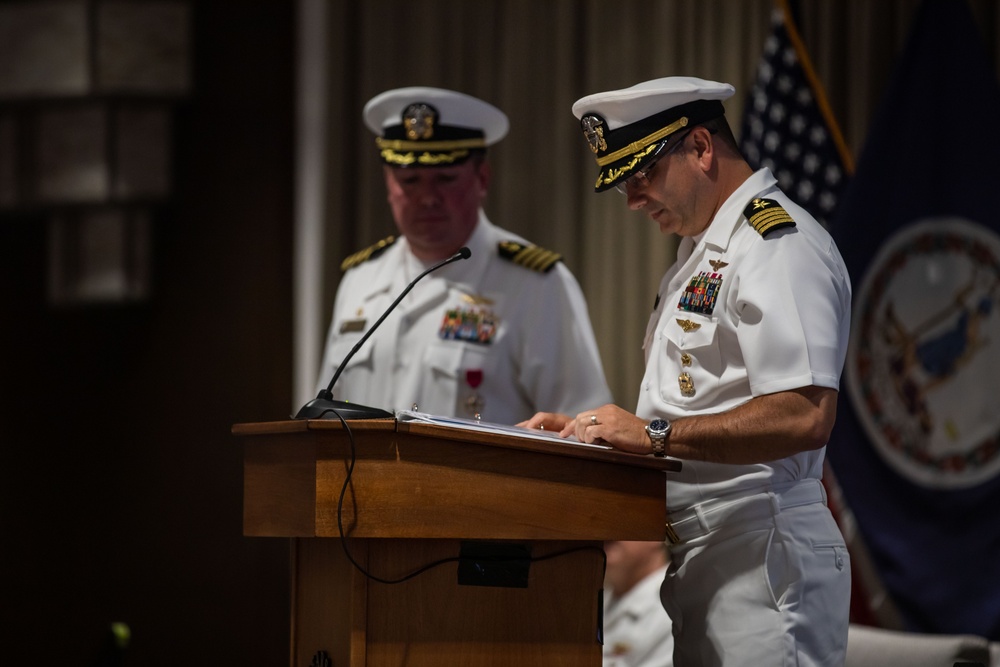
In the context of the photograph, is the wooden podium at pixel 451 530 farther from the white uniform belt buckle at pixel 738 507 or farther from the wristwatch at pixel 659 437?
the white uniform belt buckle at pixel 738 507

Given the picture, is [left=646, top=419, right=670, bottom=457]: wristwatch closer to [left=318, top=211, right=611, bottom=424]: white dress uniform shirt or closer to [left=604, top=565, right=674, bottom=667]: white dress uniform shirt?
[left=318, top=211, right=611, bottom=424]: white dress uniform shirt

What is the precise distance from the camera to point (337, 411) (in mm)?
1647

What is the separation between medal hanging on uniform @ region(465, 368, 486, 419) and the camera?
283cm

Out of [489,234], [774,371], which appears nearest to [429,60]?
[489,234]

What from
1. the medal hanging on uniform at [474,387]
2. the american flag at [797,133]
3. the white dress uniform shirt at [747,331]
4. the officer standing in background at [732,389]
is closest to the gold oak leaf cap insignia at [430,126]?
the medal hanging on uniform at [474,387]

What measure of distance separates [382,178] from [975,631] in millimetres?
2565

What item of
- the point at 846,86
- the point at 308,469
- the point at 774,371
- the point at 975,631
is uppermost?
the point at 846,86

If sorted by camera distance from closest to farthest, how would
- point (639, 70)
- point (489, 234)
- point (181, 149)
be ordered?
point (489, 234) < point (639, 70) < point (181, 149)

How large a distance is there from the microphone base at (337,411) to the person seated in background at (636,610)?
177 centimetres

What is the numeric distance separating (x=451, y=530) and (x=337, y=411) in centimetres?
23

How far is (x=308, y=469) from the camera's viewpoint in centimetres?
161

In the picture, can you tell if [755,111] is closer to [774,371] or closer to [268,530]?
[774,371]

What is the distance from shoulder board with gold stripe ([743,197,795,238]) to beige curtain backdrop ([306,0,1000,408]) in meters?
2.21

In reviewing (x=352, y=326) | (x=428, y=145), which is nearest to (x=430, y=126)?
(x=428, y=145)
